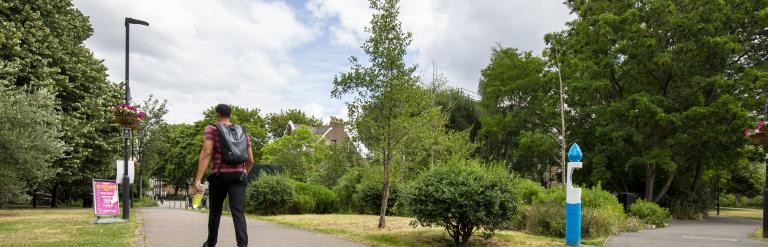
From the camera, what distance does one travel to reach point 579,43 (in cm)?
2845

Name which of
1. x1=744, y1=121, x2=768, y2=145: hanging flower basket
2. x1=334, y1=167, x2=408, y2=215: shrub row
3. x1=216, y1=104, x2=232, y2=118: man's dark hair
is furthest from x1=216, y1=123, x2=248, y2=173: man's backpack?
x1=744, y1=121, x2=768, y2=145: hanging flower basket

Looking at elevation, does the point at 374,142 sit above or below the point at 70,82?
below

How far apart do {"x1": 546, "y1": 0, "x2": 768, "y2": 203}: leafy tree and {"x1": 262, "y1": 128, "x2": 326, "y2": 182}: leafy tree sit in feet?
64.1

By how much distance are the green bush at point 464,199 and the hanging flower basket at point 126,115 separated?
8.46 meters

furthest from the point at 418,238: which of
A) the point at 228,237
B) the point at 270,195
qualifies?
the point at 270,195

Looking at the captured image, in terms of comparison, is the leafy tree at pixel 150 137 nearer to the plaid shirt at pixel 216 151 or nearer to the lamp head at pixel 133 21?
the lamp head at pixel 133 21

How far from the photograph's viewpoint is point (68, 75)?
2516 centimetres

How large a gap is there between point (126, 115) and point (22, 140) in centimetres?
484

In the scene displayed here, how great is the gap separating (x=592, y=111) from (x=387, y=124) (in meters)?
18.6

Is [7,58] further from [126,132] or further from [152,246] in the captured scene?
[152,246]

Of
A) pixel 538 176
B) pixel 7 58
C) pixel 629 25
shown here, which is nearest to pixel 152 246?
pixel 7 58

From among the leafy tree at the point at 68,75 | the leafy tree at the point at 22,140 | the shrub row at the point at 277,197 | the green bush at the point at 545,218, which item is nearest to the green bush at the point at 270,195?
the shrub row at the point at 277,197

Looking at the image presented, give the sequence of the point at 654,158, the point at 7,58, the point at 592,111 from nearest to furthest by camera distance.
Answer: the point at 7,58, the point at 654,158, the point at 592,111

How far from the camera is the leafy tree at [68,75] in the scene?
2211cm
